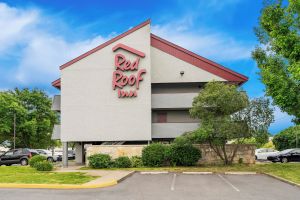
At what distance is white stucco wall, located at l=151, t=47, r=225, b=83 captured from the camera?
3456 centimetres

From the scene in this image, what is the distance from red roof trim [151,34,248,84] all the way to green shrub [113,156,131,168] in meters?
10.0

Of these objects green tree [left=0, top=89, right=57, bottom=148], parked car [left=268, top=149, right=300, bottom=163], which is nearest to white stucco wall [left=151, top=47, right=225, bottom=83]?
parked car [left=268, top=149, right=300, bottom=163]

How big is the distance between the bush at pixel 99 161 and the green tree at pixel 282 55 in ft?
40.3

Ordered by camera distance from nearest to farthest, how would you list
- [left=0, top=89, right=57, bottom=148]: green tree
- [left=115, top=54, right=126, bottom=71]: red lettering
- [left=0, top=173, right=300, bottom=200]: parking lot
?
[left=0, top=173, right=300, bottom=200]: parking lot
[left=115, top=54, right=126, bottom=71]: red lettering
[left=0, top=89, right=57, bottom=148]: green tree

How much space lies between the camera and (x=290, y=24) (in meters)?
25.4

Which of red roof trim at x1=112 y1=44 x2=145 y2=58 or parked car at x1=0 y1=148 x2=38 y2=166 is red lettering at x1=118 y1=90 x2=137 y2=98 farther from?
parked car at x1=0 y1=148 x2=38 y2=166

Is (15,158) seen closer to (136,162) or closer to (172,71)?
(136,162)

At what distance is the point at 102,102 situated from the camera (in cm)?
3359

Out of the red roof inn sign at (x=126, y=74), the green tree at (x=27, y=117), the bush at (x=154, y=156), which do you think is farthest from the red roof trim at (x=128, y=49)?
the green tree at (x=27, y=117)

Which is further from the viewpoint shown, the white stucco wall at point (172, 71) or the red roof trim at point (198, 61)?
the white stucco wall at point (172, 71)

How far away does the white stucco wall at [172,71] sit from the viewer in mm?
34562

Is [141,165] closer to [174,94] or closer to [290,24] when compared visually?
[174,94]

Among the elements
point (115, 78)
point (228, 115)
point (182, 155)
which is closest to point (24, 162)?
point (115, 78)

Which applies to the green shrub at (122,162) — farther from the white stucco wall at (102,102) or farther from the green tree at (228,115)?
the green tree at (228,115)
